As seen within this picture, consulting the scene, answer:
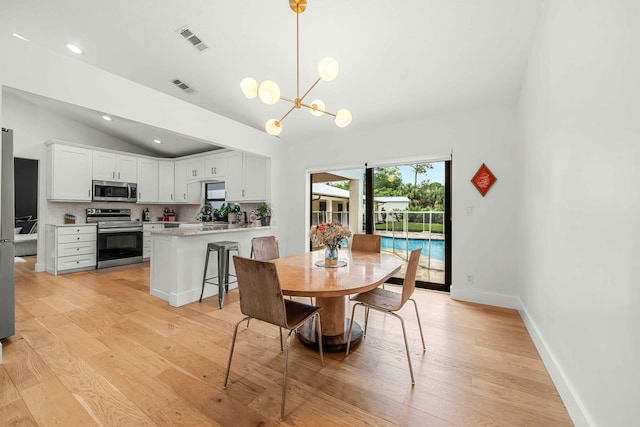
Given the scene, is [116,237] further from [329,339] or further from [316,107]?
[316,107]

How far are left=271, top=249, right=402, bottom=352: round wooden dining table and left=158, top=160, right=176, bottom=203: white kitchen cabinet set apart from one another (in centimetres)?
509

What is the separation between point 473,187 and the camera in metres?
3.29

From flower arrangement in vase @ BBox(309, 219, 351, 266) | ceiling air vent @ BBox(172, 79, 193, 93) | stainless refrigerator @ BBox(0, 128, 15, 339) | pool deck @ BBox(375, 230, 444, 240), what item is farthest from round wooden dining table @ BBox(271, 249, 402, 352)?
ceiling air vent @ BBox(172, 79, 193, 93)

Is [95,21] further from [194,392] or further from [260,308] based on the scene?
[194,392]

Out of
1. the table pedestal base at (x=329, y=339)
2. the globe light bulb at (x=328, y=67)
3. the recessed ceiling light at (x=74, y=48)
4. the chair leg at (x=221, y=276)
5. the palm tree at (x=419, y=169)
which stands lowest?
the table pedestal base at (x=329, y=339)

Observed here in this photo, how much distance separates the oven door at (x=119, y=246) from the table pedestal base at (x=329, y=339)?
15.7 feet

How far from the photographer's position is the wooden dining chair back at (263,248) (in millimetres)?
2668

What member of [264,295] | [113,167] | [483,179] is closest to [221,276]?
[264,295]

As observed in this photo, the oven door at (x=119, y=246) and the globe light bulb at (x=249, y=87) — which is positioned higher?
the globe light bulb at (x=249, y=87)

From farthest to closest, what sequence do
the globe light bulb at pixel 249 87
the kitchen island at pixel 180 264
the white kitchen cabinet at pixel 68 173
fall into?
1. the white kitchen cabinet at pixel 68 173
2. the kitchen island at pixel 180 264
3. the globe light bulb at pixel 249 87

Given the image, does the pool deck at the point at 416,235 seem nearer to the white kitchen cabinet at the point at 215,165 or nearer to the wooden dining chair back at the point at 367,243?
the wooden dining chair back at the point at 367,243

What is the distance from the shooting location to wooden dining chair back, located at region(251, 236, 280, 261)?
267cm

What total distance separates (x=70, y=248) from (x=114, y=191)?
134cm

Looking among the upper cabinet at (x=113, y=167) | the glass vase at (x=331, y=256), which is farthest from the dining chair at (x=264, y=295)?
the upper cabinet at (x=113, y=167)
